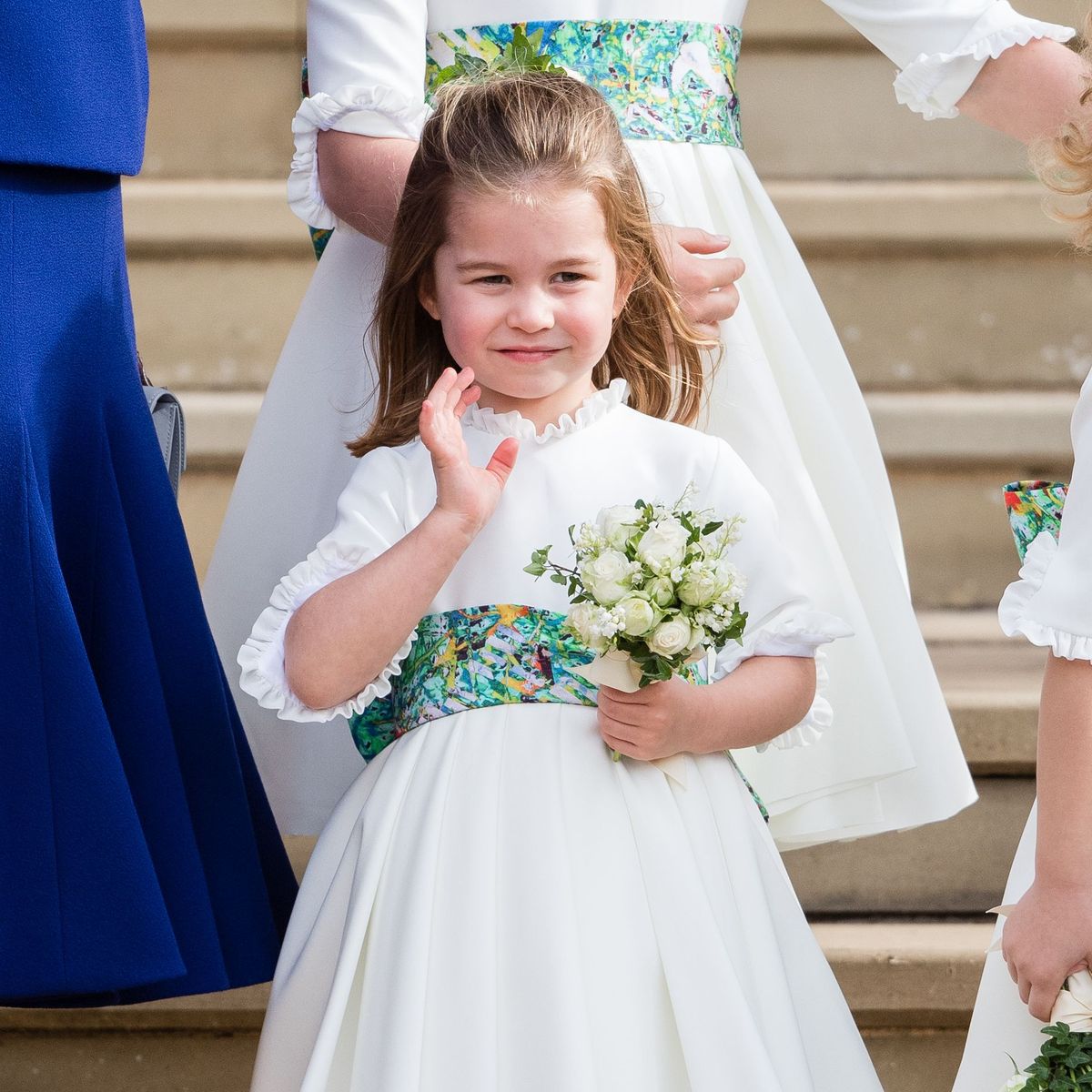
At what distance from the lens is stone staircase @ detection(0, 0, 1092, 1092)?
296 cm

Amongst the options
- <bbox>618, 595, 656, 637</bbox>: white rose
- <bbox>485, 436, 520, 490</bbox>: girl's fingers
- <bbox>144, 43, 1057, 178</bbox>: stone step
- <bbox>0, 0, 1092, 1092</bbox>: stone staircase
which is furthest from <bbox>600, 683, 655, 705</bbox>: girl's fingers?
<bbox>144, 43, 1057, 178</bbox>: stone step

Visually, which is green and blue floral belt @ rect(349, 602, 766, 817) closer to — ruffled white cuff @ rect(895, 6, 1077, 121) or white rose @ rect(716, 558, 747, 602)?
white rose @ rect(716, 558, 747, 602)

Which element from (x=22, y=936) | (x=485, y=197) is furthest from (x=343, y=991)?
(x=485, y=197)

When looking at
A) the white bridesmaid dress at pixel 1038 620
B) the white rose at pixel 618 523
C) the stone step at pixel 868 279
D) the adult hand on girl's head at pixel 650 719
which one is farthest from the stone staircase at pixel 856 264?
the white rose at pixel 618 523

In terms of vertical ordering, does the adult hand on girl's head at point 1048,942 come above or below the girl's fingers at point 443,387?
below

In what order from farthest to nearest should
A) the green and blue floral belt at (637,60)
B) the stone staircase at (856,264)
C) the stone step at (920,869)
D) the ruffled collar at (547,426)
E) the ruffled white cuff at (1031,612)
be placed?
1. the stone staircase at (856,264)
2. the stone step at (920,869)
3. the green and blue floral belt at (637,60)
4. the ruffled collar at (547,426)
5. the ruffled white cuff at (1031,612)

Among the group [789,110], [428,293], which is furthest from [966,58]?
[789,110]

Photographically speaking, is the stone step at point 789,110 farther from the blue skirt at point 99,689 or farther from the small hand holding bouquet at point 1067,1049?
the small hand holding bouquet at point 1067,1049

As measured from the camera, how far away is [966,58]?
2.01 meters

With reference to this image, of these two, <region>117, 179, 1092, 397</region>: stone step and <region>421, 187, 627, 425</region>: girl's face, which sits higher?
<region>421, 187, 627, 425</region>: girl's face

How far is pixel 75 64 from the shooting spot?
5.40ft

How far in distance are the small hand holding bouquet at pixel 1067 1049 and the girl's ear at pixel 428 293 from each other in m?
0.90

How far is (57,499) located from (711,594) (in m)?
0.69

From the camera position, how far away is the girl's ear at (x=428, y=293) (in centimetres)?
175
